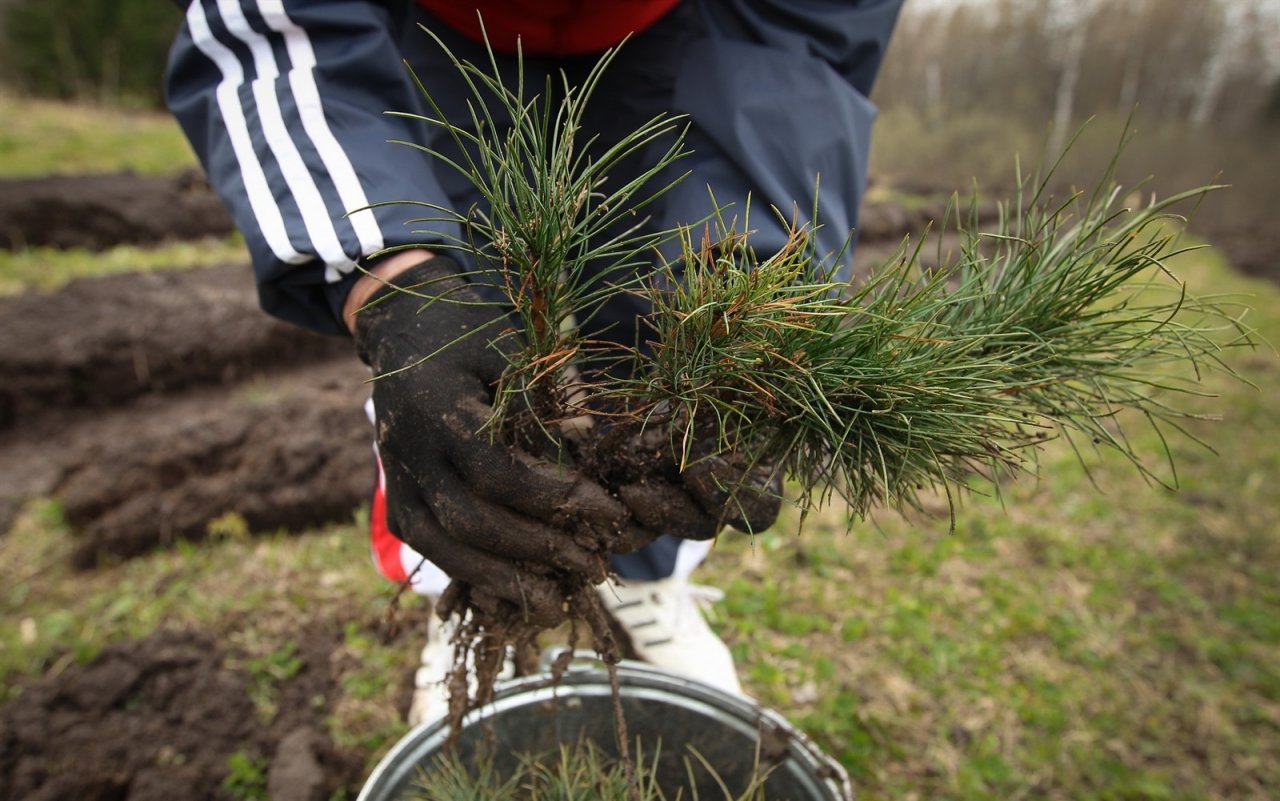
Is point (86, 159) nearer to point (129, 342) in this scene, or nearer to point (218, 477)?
point (129, 342)

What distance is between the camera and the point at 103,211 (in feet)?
15.1

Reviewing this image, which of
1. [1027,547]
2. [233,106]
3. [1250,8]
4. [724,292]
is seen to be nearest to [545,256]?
[724,292]

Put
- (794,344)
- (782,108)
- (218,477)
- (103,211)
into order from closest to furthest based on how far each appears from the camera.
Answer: (794,344) → (782,108) → (218,477) → (103,211)

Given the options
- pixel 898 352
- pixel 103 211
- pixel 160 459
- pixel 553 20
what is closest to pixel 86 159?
pixel 103 211

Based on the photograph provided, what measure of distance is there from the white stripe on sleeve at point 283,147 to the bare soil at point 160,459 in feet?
3.10

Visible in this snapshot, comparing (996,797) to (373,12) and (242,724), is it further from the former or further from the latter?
(373,12)

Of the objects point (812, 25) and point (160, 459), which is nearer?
point (812, 25)

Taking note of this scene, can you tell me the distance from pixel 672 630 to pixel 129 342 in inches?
112

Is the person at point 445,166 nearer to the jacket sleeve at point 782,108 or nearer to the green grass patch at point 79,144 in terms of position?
the jacket sleeve at point 782,108

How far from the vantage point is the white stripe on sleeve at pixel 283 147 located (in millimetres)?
1017

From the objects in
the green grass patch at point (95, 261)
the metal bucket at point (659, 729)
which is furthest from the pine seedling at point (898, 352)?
the green grass patch at point (95, 261)

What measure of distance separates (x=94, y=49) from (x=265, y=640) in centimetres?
1087

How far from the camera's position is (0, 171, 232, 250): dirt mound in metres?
4.33

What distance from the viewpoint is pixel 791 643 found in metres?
1.98
